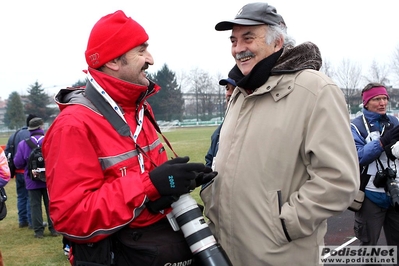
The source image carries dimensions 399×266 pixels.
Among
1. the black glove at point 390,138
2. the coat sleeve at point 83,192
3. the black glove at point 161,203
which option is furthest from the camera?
the black glove at point 390,138

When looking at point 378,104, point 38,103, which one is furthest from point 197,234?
point 38,103

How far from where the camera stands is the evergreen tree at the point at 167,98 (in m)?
66.2

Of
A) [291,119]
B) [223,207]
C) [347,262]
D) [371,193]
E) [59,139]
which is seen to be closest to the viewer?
[59,139]

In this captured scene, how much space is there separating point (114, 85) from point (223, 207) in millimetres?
954

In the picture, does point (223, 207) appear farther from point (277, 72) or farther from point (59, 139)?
point (59, 139)

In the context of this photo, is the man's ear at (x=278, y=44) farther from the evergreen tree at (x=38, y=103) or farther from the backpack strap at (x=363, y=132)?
the evergreen tree at (x=38, y=103)

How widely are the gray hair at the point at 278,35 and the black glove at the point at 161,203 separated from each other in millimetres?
1098

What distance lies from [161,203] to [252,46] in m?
1.09

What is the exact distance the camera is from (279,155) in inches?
95.7

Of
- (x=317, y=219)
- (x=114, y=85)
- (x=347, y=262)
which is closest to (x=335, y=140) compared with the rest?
(x=317, y=219)

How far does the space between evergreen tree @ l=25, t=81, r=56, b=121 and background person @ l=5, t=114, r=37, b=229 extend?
57.0 metres

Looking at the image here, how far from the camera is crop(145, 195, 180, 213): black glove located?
2.27m

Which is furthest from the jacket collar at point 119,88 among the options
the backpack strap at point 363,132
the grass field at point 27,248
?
the grass field at point 27,248

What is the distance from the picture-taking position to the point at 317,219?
7.75 feet
